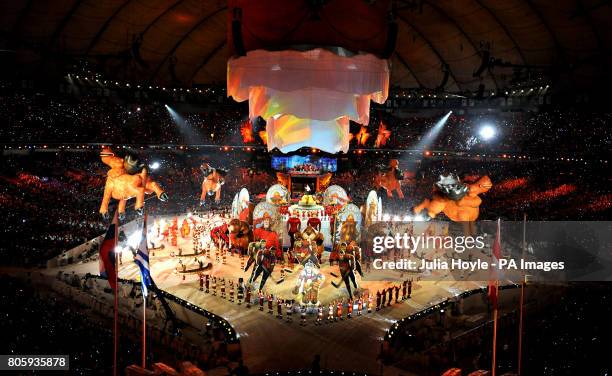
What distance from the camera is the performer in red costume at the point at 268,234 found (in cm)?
1622

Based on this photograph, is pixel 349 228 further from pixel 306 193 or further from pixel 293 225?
pixel 306 193

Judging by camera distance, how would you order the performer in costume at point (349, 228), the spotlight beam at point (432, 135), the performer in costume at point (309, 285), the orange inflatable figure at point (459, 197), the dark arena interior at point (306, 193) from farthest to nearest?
the spotlight beam at point (432, 135) → the performer in costume at point (349, 228) → the orange inflatable figure at point (459, 197) → the performer in costume at point (309, 285) → the dark arena interior at point (306, 193)

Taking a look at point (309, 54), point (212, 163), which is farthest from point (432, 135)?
point (309, 54)

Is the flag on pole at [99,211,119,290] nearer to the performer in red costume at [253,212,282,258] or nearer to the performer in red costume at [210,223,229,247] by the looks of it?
the performer in red costume at [253,212,282,258]

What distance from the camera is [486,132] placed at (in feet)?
97.4

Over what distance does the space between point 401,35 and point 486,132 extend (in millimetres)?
8707

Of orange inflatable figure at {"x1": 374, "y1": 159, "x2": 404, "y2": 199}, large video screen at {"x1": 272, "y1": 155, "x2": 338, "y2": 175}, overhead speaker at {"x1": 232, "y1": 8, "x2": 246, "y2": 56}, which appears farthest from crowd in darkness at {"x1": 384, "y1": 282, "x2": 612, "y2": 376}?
large video screen at {"x1": 272, "y1": 155, "x2": 338, "y2": 175}

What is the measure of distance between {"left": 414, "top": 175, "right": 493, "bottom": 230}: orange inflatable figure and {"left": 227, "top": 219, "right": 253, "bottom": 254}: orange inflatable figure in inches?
270

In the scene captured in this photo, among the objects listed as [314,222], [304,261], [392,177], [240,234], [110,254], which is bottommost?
[304,261]

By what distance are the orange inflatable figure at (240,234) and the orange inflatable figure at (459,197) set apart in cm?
687

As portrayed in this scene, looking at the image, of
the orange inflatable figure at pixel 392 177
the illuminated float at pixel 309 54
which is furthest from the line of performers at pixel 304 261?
the illuminated float at pixel 309 54

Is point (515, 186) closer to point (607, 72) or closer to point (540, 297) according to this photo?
point (607, 72)

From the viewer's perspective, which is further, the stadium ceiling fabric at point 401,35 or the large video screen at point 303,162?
the large video screen at point 303,162

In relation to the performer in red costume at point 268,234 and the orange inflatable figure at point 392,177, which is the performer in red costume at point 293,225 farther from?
the orange inflatable figure at point 392,177
